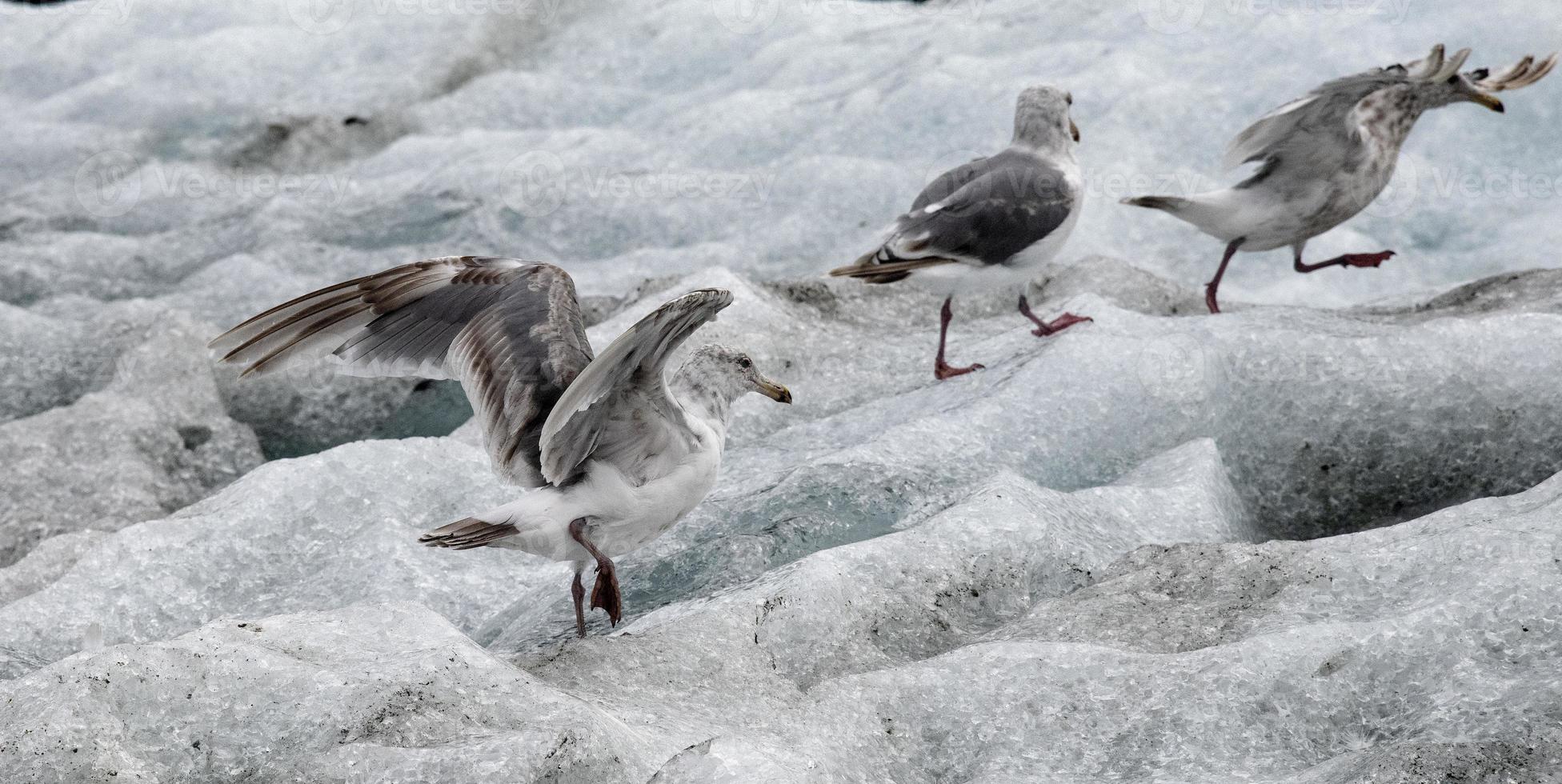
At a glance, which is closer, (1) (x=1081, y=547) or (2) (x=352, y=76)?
(1) (x=1081, y=547)

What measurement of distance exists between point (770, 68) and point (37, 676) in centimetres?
771

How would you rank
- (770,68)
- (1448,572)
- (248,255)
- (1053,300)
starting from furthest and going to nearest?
(770,68) → (248,255) → (1053,300) → (1448,572)

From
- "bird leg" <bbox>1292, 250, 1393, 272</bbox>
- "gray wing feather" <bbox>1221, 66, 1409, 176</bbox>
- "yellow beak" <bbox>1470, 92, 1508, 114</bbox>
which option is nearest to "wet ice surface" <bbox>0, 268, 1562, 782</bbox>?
"bird leg" <bbox>1292, 250, 1393, 272</bbox>

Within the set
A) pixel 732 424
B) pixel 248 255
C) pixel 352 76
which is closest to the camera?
pixel 732 424

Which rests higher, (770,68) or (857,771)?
(857,771)

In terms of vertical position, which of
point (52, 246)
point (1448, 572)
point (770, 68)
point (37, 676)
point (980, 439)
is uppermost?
point (1448, 572)

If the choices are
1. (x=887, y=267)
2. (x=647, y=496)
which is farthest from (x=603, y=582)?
(x=887, y=267)

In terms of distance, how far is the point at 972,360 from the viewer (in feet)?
18.6

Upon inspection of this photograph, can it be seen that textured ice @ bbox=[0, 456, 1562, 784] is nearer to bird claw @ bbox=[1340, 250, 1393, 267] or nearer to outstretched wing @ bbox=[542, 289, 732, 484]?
outstretched wing @ bbox=[542, 289, 732, 484]

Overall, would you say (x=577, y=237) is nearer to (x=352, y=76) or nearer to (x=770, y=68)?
(x=770, y=68)

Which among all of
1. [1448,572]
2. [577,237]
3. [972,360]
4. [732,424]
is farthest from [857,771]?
[577,237]

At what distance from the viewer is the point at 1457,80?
19.8ft

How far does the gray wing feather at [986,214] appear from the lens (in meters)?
5.61

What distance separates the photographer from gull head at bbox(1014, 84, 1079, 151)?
20.2 ft
